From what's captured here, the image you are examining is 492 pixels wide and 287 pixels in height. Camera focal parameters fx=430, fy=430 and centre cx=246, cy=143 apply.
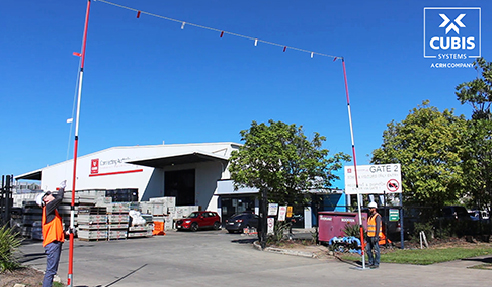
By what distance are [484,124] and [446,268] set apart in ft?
26.6

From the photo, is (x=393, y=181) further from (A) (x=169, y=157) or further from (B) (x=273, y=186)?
(A) (x=169, y=157)

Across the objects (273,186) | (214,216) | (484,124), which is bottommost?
(214,216)

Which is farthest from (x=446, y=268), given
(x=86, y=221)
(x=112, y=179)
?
(x=112, y=179)

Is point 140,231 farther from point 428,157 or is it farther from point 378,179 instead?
point 428,157

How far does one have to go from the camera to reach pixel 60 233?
767 cm

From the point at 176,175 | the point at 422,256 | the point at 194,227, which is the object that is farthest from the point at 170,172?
the point at 422,256

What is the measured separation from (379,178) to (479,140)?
4.48 meters

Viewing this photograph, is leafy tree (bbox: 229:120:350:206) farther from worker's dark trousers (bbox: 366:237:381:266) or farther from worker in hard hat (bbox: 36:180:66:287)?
worker in hard hat (bbox: 36:180:66:287)

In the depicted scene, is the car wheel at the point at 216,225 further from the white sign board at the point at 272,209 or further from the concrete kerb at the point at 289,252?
the white sign board at the point at 272,209

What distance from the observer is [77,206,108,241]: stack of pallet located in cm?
2369

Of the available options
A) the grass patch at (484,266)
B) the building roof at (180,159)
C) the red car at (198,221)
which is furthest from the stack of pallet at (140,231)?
the grass patch at (484,266)

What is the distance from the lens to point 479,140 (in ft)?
59.1

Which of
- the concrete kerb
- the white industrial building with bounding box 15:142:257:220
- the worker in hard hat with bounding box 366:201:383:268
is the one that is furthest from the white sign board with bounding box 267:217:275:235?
the white industrial building with bounding box 15:142:257:220

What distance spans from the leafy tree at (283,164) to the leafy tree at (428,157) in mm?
2651
